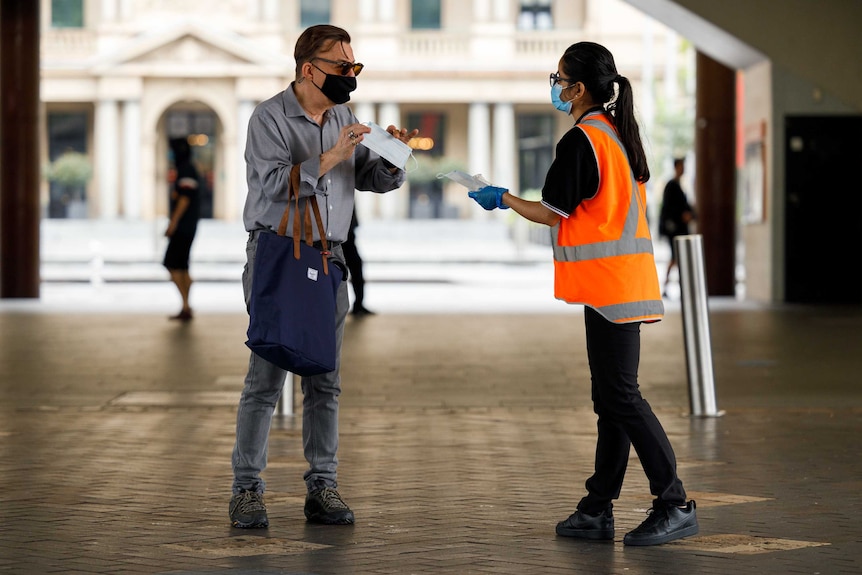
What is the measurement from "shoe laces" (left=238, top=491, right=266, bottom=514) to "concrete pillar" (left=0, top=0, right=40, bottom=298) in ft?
51.4

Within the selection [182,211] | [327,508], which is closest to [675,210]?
[182,211]

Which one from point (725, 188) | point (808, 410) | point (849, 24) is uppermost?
point (849, 24)

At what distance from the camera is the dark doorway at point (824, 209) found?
1903 cm

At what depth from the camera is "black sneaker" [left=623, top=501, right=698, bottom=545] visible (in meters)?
5.27

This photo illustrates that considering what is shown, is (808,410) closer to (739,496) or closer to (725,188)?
(739,496)

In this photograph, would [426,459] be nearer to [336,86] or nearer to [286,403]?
[286,403]

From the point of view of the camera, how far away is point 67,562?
4969 millimetres

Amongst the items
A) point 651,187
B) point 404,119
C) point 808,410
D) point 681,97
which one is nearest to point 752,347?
point 808,410

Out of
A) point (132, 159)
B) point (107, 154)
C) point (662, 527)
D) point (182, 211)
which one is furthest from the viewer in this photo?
point (107, 154)

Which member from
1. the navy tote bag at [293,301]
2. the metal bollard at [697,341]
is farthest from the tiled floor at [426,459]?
the navy tote bag at [293,301]

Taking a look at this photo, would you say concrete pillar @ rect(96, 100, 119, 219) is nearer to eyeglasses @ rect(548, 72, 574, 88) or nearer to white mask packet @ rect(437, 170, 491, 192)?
white mask packet @ rect(437, 170, 491, 192)

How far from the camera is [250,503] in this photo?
220 inches

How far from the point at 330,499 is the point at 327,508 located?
0.04m

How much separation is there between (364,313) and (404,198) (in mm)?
40166
